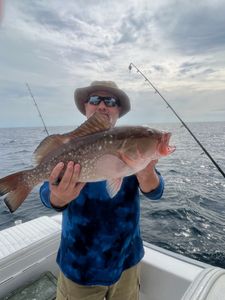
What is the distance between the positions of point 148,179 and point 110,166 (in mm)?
612

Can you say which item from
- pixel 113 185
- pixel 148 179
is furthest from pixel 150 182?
pixel 113 185

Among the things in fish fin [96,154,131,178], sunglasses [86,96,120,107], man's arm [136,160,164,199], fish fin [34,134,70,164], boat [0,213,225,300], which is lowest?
boat [0,213,225,300]

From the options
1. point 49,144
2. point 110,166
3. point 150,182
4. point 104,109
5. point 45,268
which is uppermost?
point 104,109

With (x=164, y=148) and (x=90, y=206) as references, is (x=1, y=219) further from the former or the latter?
(x=164, y=148)

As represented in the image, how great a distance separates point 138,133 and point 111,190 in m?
0.51

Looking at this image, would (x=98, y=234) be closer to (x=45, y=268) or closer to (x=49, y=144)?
(x=49, y=144)

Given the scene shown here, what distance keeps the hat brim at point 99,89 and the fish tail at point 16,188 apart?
1.24 metres

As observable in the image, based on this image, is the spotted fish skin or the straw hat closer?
the spotted fish skin

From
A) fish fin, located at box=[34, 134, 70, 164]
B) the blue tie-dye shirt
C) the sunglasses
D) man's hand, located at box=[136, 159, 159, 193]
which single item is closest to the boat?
the blue tie-dye shirt

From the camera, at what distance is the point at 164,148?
7.33 feet

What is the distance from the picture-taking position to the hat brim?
3.17 metres

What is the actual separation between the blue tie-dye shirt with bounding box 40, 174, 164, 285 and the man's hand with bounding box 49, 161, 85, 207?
0.78ft

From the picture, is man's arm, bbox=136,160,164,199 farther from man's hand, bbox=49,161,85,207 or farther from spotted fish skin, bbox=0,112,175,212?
man's hand, bbox=49,161,85,207

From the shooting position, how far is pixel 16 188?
2455mm
